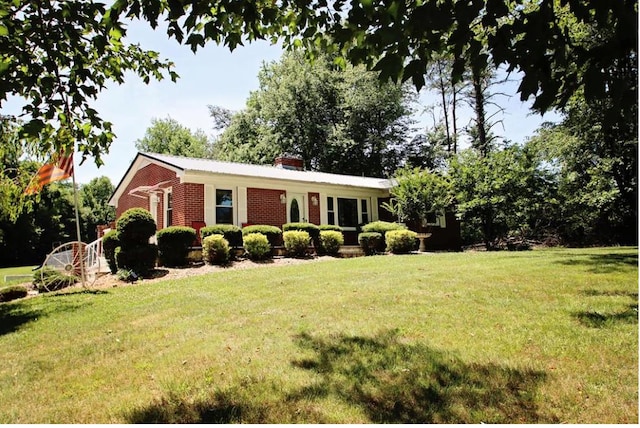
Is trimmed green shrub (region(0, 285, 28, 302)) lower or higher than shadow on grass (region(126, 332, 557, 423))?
higher

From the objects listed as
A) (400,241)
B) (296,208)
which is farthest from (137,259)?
(400,241)

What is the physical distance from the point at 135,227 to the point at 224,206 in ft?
14.3

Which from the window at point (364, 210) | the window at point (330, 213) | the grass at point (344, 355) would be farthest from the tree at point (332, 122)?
the grass at point (344, 355)

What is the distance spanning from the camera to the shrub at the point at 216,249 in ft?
41.1

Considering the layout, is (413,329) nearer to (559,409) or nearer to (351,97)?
(559,409)

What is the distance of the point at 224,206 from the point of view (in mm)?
15422

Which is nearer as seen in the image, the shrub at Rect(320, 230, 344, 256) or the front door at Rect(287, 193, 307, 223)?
the shrub at Rect(320, 230, 344, 256)

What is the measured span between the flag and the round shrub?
6.12ft

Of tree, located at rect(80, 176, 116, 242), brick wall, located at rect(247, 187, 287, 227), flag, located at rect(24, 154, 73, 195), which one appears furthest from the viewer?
tree, located at rect(80, 176, 116, 242)

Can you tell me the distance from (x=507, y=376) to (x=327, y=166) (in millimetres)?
30921

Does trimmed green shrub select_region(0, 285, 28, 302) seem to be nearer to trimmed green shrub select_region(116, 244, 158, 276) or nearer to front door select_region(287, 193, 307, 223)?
trimmed green shrub select_region(116, 244, 158, 276)

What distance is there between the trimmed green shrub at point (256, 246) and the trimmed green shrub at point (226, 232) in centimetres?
68

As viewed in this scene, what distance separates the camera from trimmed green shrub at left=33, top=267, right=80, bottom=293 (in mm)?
10867

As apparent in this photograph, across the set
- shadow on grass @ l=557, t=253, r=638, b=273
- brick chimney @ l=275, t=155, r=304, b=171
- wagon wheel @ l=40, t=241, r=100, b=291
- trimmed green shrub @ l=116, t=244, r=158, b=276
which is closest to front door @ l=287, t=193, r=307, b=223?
brick chimney @ l=275, t=155, r=304, b=171
